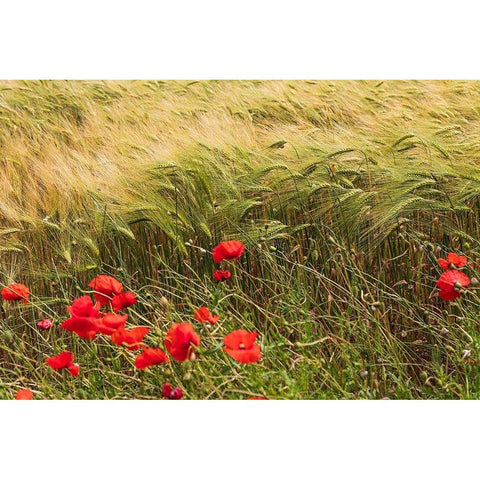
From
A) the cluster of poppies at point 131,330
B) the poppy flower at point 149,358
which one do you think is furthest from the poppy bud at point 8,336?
the poppy flower at point 149,358

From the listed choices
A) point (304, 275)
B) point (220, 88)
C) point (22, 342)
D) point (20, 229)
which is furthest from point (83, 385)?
point (220, 88)

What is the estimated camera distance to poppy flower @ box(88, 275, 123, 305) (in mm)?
2033

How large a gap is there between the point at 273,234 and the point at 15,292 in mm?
793

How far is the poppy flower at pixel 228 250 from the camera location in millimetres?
2004

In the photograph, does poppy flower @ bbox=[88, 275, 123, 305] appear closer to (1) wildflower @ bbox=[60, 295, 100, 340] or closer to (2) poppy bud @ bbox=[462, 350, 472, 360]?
(1) wildflower @ bbox=[60, 295, 100, 340]

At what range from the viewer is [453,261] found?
209 centimetres

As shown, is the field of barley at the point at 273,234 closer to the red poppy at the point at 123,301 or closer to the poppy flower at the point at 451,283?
the poppy flower at the point at 451,283

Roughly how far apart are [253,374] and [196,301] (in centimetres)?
33

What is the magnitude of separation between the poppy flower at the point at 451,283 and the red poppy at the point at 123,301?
0.88 meters

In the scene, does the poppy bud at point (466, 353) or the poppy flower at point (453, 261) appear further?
the poppy flower at point (453, 261)

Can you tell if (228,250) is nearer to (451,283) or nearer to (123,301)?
(123,301)

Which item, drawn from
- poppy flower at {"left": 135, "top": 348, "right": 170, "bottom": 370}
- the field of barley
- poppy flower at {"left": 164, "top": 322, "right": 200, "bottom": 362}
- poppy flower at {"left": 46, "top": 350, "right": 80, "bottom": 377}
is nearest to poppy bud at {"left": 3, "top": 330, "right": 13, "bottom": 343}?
the field of barley

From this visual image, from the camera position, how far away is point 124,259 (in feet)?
7.14

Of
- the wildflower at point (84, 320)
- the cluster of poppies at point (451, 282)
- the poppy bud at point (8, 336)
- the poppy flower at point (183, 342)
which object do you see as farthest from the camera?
the poppy bud at point (8, 336)
